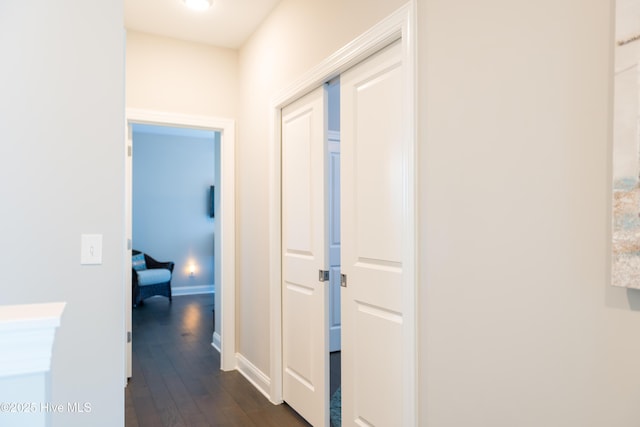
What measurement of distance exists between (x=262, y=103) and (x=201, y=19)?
78 centimetres

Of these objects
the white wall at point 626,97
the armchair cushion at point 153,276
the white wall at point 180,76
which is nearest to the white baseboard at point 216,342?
the white wall at point 180,76

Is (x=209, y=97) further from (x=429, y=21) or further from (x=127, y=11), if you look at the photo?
(x=429, y=21)

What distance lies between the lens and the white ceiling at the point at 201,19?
3.11 meters

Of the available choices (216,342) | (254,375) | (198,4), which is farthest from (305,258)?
(216,342)

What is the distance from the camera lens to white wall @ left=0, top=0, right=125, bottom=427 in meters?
1.66

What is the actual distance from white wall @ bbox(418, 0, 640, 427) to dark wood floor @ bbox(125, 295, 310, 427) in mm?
1582

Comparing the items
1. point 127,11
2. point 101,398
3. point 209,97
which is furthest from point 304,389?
point 127,11

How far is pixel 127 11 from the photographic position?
10.5ft

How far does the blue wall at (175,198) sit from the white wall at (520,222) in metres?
6.49

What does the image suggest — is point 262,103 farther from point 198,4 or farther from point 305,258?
point 305,258

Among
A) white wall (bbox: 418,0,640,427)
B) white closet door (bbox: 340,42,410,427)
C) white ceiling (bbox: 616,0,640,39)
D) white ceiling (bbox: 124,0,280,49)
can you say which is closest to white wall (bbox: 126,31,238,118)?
white ceiling (bbox: 124,0,280,49)

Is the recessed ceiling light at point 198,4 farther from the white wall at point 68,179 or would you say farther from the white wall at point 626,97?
the white wall at point 626,97

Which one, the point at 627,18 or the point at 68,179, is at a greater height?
the point at 627,18

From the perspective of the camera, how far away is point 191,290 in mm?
7727
